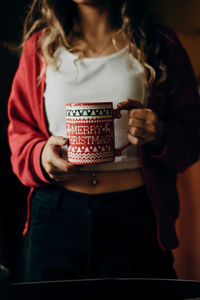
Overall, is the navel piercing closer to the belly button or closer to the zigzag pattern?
the belly button

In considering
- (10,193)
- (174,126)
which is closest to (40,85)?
(174,126)

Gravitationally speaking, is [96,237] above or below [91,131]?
below

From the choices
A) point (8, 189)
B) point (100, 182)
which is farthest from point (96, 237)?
point (8, 189)

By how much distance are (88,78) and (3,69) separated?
691 mm

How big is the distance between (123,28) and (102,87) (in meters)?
0.19

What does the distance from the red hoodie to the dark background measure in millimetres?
496

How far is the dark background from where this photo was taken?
1.35 m

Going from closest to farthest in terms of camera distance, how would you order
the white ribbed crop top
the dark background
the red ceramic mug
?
the red ceramic mug, the white ribbed crop top, the dark background

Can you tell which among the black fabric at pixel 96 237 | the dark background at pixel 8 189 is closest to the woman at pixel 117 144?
the black fabric at pixel 96 237

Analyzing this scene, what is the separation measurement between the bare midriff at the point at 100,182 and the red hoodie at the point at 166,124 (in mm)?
52

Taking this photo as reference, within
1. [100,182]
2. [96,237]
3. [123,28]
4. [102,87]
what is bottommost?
[96,237]

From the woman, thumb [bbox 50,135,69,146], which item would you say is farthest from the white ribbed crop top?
thumb [bbox 50,135,69,146]

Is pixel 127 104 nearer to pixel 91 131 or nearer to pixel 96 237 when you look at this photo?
pixel 91 131

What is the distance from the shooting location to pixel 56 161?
0.71m
